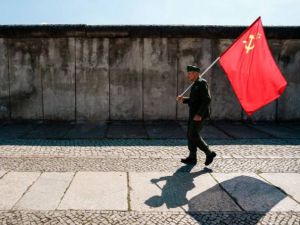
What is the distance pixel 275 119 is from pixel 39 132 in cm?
639

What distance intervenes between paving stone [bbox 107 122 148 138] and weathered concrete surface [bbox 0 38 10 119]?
9.55 ft

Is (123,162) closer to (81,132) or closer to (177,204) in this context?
(177,204)

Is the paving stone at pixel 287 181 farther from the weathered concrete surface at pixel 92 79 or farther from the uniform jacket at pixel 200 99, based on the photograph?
the weathered concrete surface at pixel 92 79

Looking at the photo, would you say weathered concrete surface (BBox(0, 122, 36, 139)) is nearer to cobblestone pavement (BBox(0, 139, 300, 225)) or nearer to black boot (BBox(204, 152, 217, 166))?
cobblestone pavement (BBox(0, 139, 300, 225))

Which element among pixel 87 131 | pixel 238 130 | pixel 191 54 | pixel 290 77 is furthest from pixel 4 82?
pixel 290 77

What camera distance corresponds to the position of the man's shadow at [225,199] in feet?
12.1

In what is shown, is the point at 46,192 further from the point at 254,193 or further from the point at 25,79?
the point at 25,79

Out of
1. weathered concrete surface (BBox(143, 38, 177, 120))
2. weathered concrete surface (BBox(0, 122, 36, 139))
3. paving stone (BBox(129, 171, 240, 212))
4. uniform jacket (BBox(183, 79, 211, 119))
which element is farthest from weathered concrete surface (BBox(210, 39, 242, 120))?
weathered concrete surface (BBox(0, 122, 36, 139))

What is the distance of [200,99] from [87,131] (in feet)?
12.1

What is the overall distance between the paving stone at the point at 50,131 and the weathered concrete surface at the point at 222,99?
3.98 metres

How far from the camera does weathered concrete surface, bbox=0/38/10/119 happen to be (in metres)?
9.15

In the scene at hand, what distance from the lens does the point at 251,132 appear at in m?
8.27

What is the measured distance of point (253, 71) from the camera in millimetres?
5289

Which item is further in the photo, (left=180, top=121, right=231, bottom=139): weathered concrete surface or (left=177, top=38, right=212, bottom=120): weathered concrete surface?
(left=177, top=38, right=212, bottom=120): weathered concrete surface
